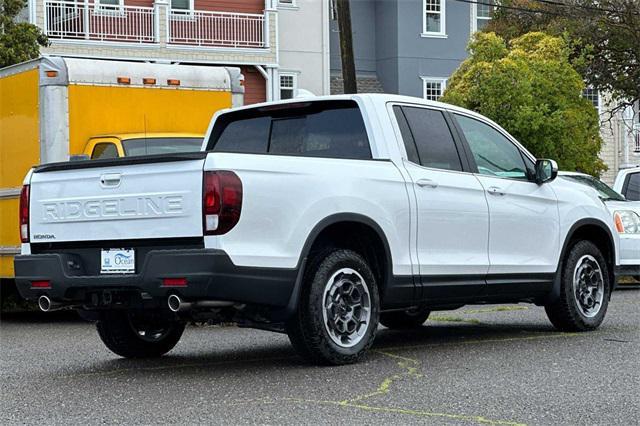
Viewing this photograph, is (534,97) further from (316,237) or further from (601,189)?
(316,237)

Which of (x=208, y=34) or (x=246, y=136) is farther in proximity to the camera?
(x=208, y=34)

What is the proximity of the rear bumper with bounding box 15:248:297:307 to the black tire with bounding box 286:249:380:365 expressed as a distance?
0.24 metres

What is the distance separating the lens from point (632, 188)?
1878 cm

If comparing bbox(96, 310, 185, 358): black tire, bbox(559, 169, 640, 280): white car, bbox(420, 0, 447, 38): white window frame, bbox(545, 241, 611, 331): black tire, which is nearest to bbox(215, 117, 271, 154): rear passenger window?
bbox(96, 310, 185, 358): black tire

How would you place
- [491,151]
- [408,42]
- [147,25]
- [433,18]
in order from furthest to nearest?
[433,18], [408,42], [147,25], [491,151]

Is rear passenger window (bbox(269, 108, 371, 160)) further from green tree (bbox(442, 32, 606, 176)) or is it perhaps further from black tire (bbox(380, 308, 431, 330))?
green tree (bbox(442, 32, 606, 176))

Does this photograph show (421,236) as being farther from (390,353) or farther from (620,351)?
(620,351)

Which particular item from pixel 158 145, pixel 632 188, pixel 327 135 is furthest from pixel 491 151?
pixel 632 188

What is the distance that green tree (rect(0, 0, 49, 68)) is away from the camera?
888 inches

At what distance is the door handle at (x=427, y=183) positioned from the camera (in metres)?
9.76

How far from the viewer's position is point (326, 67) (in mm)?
35938

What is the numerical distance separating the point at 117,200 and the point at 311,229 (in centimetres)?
136

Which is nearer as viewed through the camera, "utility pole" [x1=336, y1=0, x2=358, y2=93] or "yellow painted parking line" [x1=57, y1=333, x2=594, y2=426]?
"yellow painted parking line" [x1=57, y1=333, x2=594, y2=426]

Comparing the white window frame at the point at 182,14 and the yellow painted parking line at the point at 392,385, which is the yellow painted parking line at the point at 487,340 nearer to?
the yellow painted parking line at the point at 392,385
